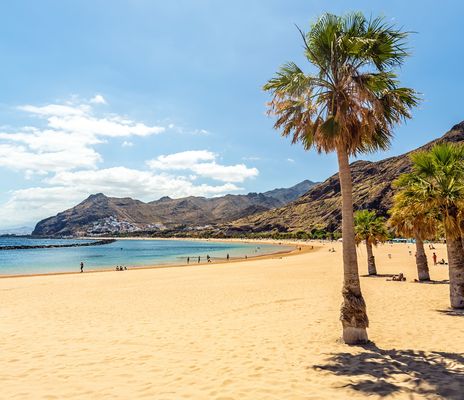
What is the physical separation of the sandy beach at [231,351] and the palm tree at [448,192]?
77.4 inches

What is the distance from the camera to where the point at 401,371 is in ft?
26.1

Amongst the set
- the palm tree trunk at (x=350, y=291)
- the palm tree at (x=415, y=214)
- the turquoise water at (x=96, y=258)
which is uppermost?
the palm tree at (x=415, y=214)

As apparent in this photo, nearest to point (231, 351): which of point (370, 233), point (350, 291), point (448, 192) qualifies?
point (350, 291)

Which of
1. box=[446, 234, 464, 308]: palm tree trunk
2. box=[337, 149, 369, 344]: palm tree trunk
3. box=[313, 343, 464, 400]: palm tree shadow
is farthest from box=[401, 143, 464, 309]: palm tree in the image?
box=[313, 343, 464, 400]: palm tree shadow

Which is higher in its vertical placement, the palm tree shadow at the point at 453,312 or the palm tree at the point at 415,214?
the palm tree at the point at 415,214

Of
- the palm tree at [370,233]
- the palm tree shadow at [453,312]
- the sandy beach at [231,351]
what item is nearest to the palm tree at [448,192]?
the palm tree shadow at [453,312]

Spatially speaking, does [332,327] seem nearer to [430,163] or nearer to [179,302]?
[430,163]

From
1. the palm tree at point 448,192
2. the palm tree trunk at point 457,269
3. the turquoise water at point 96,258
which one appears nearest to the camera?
the palm tree at point 448,192

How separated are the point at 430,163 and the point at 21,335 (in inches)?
662

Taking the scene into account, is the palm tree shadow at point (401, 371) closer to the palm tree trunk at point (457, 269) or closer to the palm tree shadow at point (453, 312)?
the palm tree shadow at point (453, 312)

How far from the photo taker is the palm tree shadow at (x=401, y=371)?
22.5ft

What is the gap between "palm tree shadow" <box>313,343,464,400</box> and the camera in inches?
270

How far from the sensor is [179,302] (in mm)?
19578

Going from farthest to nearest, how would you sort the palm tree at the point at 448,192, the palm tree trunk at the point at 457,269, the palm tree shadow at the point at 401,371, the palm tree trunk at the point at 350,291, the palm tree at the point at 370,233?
the palm tree at the point at 370,233
the palm tree trunk at the point at 457,269
the palm tree at the point at 448,192
the palm tree trunk at the point at 350,291
the palm tree shadow at the point at 401,371
